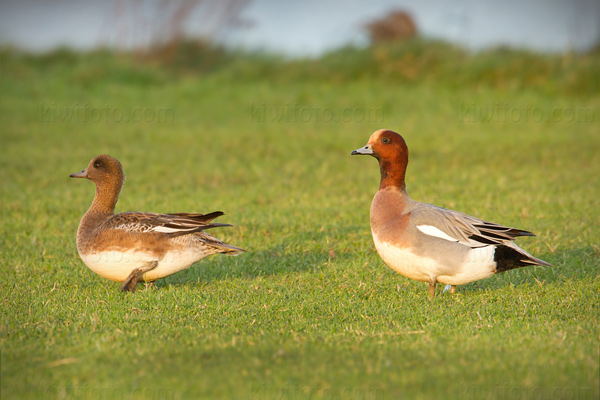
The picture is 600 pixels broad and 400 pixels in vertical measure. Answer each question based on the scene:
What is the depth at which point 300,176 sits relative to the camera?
10.8m

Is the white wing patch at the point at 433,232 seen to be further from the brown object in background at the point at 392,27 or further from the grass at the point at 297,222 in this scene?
the brown object in background at the point at 392,27

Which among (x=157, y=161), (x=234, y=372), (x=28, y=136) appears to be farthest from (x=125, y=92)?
(x=234, y=372)

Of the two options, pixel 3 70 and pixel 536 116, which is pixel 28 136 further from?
pixel 536 116

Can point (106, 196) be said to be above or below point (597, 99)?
below

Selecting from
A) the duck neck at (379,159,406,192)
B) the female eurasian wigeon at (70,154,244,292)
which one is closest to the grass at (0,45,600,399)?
the female eurasian wigeon at (70,154,244,292)

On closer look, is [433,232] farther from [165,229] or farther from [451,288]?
[165,229]

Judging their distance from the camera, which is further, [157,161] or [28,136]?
[28,136]

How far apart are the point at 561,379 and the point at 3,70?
1704cm

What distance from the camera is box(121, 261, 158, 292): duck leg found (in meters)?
5.61

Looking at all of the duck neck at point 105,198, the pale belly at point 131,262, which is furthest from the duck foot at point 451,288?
the duck neck at point 105,198

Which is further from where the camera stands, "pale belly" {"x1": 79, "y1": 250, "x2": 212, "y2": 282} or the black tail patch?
"pale belly" {"x1": 79, "y1": 250, "x2": 212, "y2": 282}

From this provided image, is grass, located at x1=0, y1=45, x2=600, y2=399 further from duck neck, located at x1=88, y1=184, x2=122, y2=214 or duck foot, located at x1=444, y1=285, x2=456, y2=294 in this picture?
duck neck, located at x1=88, y1=184, x2=122, y2=214

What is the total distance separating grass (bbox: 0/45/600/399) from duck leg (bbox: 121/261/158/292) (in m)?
0.09

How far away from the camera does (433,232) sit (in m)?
5.32
